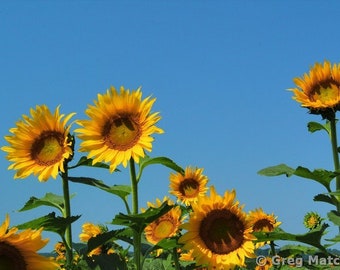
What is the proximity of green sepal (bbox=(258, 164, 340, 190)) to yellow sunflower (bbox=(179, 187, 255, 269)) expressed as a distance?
86cm

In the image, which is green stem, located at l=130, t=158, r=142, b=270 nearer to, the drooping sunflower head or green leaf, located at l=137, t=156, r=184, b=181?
green leaf, located at l=137, t=156, r=184, b=181

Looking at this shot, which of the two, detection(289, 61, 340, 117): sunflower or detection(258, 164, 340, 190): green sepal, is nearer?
detection(258, 164, 340, 190): green sepal

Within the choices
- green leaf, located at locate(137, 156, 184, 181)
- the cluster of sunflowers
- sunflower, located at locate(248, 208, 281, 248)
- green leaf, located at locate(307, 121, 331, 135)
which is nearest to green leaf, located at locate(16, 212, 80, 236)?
the cluster of sunflowers

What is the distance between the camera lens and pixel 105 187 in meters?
4.48

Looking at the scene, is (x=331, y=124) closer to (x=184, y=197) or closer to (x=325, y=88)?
(x=325, y=88)

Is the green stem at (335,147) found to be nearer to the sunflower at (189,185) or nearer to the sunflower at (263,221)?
the sunflower at (263,221)

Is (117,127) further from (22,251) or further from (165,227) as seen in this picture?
(165,227)

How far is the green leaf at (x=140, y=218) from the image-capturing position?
156 inches

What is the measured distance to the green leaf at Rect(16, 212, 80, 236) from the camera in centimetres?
422

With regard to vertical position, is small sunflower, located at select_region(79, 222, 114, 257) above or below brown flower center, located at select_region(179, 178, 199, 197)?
below

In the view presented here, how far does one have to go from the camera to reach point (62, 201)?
15.9 ft

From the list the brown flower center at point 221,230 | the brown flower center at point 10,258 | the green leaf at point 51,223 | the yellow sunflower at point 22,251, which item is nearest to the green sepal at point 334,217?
the brown flower center at point 221,230

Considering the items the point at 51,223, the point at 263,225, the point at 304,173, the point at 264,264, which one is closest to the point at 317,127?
the point at 304,173

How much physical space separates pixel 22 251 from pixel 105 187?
1.41m
